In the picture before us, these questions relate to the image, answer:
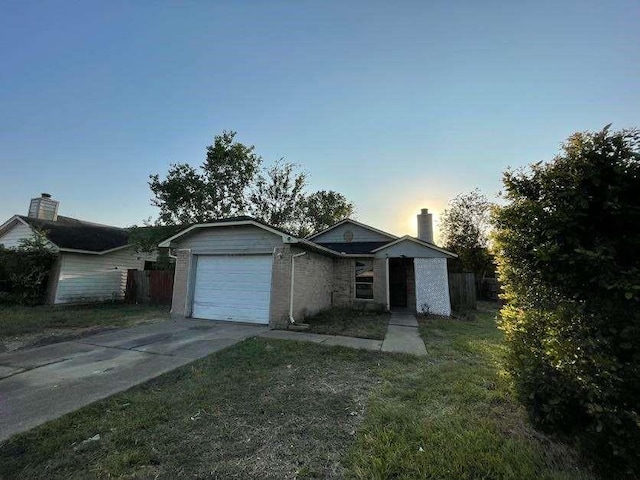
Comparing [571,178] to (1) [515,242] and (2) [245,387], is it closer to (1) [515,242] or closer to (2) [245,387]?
(1) [515,242]

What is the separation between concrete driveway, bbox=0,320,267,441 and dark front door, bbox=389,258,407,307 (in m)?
9.74

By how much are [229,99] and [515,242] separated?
9249 millimetres

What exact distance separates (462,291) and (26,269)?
20.8 metres

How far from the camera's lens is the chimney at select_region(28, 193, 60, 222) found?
17.2m

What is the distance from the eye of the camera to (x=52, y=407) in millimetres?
3715

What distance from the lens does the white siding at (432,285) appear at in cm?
1291

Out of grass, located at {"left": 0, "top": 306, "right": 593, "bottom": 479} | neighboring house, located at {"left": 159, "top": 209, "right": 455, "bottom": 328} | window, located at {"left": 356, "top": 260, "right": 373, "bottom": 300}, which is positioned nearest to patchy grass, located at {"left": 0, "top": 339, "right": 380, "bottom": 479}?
grass, located at {"left": 0, "top": 306, "right": 593, "bottom": 479}

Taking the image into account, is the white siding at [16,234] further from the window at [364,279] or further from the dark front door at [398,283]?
the dark front door at [398,283]

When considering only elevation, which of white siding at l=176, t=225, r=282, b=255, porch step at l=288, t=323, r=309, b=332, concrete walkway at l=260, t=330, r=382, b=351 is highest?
white siding at l=176, t=225, r=282, b=255

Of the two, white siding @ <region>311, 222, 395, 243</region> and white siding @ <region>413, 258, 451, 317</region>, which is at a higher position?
white siding @ <region>311, 222, 395, 243</region>

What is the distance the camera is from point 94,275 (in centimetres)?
1597

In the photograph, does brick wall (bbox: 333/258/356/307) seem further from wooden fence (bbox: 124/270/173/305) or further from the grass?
the grass

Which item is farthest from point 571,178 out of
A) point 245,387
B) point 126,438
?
point 126,438

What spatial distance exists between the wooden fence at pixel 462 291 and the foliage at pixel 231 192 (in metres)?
12.8
